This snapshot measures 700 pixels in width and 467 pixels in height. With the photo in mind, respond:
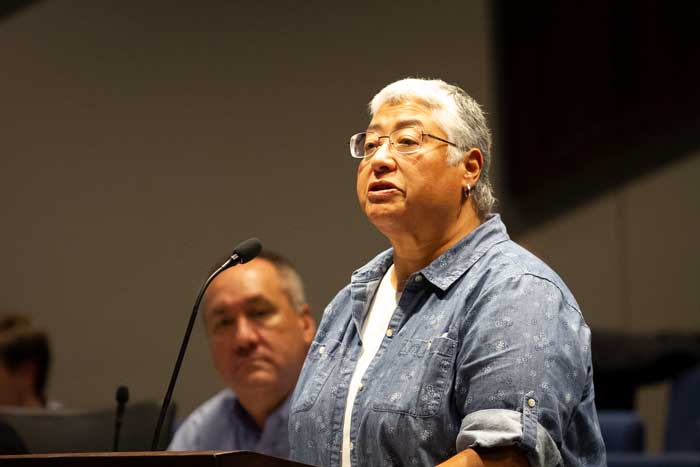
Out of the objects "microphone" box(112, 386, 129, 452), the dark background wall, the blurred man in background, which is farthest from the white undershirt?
the dark background wall

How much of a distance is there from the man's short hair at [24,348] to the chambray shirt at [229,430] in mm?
1156

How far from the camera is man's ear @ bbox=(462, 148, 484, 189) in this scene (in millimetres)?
1999

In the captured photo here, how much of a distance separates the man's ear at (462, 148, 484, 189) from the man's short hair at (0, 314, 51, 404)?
2.46 meters

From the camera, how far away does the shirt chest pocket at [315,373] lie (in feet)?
6.42

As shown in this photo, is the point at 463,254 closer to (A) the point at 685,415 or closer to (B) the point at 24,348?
(A) the point at 685,415

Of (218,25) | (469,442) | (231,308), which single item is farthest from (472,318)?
(218,25)

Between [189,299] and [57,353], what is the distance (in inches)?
27.4

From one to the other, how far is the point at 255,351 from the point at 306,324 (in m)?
0.19

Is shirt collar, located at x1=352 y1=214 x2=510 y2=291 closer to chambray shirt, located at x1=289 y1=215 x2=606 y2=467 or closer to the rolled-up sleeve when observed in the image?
chambray shirt, located at x1=289 y1=215 x2=606 y2=467

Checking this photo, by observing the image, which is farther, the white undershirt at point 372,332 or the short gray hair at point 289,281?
the short gray hair at point 289,281

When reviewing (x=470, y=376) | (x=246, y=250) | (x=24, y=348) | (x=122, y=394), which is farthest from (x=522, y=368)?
(x=24, y=348)

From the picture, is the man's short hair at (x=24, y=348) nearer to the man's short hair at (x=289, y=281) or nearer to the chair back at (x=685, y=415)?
the man's short hair at (x=289, y=281)

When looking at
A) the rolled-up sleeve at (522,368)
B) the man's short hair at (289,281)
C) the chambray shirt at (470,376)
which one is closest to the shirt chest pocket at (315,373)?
the chambray shirt at (470,376)

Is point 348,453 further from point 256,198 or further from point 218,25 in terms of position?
point 218,25
